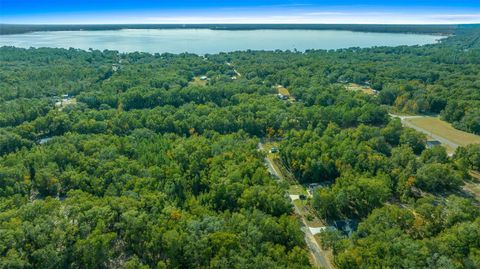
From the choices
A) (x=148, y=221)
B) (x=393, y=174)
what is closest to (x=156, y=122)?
(x=148, y=221)

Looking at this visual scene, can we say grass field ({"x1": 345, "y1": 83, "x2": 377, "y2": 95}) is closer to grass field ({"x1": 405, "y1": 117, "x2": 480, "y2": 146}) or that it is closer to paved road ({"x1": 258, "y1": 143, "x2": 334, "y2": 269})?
grass field ({"x1": 405, "y1": 117, "x2": 480, "y2": 146})

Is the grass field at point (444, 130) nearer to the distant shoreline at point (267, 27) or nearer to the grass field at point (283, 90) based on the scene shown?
the grass field at point (283, 90)

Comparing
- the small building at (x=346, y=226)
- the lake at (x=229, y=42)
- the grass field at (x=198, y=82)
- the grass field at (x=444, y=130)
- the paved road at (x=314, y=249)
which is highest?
the lake at (x=229, y=42)

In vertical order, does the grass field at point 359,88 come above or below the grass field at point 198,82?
below

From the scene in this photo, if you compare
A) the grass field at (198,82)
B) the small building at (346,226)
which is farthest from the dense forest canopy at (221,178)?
the grass field at (198,82)

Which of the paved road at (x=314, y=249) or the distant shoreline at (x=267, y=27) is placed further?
Answer: the distant shoreline at (x=267, y=27)

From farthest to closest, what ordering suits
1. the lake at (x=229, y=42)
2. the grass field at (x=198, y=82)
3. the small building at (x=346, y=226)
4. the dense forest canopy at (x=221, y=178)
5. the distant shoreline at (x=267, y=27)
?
the distant shoreline at (x=267, y=27)
the lake at (x=229, y=42)
the grass field at (x=198, y=82)
the small building at (x=346, y=226)
the dense forest canopy at (x=221, y=178)
